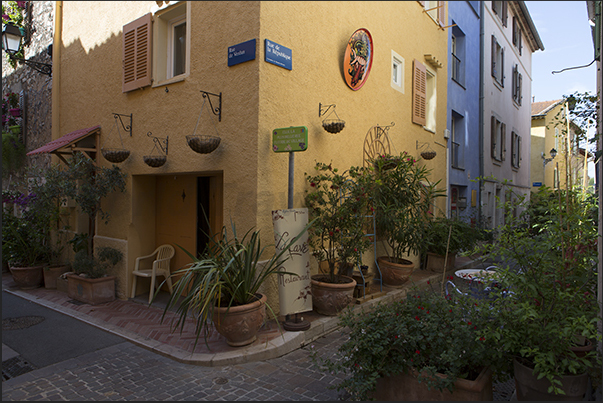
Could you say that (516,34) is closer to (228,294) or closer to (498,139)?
(498,139)

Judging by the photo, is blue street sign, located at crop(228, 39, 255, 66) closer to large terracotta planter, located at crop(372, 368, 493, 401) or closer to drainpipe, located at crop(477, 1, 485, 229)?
large terracotta planter, located at crop(372, 368, 493, 401)

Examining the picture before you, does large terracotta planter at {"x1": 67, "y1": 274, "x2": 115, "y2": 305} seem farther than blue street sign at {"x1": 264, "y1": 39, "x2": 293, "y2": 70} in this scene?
Yes

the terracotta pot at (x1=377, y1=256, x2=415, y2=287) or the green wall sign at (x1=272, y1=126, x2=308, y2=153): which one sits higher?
the green wall sign at (x1=272, y1=126, x2=308, y2=153)

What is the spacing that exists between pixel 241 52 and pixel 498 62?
544 inches

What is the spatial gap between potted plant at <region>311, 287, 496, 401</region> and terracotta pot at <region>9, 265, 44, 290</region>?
22.2 ft

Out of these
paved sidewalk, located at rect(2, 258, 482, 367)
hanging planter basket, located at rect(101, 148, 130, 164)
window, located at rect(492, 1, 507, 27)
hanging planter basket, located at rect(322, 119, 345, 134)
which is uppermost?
window, located at rect(492, 1, 507, 27)

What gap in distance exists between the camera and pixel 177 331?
16.5 feet

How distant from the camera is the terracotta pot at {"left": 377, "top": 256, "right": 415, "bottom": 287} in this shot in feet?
23.4

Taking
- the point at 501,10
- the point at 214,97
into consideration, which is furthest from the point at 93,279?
the point at 501,10

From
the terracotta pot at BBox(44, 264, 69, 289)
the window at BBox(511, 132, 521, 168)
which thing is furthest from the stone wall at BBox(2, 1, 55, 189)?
the window at BBox(511, 132, 521, 168)

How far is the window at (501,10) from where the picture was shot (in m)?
15.0

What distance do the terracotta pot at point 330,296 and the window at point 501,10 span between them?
1423 cm

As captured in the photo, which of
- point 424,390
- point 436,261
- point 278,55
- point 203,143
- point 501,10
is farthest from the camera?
point 501,10

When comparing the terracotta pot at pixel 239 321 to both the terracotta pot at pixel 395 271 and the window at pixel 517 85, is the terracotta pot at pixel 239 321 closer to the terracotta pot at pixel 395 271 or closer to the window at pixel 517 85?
the terracotta pot at pixel 395 271
